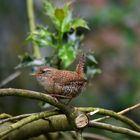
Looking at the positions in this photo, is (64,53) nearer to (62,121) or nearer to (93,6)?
(62,121)

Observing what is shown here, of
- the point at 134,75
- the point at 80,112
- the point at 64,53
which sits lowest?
the point at 80,112

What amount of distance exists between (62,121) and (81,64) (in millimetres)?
171

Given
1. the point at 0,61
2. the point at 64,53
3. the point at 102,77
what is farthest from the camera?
the point at 102,77

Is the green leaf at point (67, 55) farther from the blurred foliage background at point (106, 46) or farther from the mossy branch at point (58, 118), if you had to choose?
the blurred foliage background at point (106, 46)

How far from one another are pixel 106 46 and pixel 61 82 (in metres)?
2.06

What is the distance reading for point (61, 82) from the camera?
5.20 ft

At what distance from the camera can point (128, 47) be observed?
3.53 meters

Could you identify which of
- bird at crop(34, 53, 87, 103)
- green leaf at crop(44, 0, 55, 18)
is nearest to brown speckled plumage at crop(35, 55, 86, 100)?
bird at crop(34, 53, 87, 103)

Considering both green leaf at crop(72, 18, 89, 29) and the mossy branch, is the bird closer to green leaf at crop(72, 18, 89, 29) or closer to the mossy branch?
the mossy branch

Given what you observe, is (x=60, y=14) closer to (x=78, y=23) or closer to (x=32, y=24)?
(x=78, y=23)

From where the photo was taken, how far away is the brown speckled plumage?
5.19 ft

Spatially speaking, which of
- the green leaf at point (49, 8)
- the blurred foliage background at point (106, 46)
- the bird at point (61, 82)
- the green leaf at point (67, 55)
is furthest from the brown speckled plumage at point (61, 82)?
the blurred foliage background at point (106, 46)

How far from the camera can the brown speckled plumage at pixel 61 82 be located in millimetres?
1581

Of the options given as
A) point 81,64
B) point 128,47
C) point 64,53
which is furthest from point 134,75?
point 81,64
